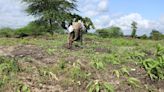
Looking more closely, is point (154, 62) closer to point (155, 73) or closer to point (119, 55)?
point (155, 73)

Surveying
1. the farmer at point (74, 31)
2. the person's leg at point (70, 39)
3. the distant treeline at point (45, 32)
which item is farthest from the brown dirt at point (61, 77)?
the distant treeline at point (45, 32)

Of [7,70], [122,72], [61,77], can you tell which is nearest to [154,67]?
[122,72]

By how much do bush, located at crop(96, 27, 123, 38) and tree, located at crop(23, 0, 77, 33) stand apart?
222 cm

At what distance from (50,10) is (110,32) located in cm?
408

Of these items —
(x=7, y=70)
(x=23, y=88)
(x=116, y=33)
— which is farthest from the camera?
(x=116, y=33)

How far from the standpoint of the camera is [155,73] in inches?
441

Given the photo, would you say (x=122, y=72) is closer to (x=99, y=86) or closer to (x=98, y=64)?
(x=98, y=64)

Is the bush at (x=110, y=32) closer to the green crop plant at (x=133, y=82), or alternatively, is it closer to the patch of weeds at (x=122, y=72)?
the patch of weeds at (x=122, y=72)

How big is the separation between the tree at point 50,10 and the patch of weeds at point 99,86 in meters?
14.9

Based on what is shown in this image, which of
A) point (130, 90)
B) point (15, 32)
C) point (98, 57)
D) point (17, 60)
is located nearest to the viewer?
point (130, 90)

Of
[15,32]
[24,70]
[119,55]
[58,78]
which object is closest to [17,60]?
[24,70]

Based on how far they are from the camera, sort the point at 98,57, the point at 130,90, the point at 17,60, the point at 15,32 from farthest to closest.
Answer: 1. the point at 15,32
2. the point at 98,57
3. the point at 17,60
4. the point at 130,90

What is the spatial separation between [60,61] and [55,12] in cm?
1425

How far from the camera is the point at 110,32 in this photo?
27.2 meters
